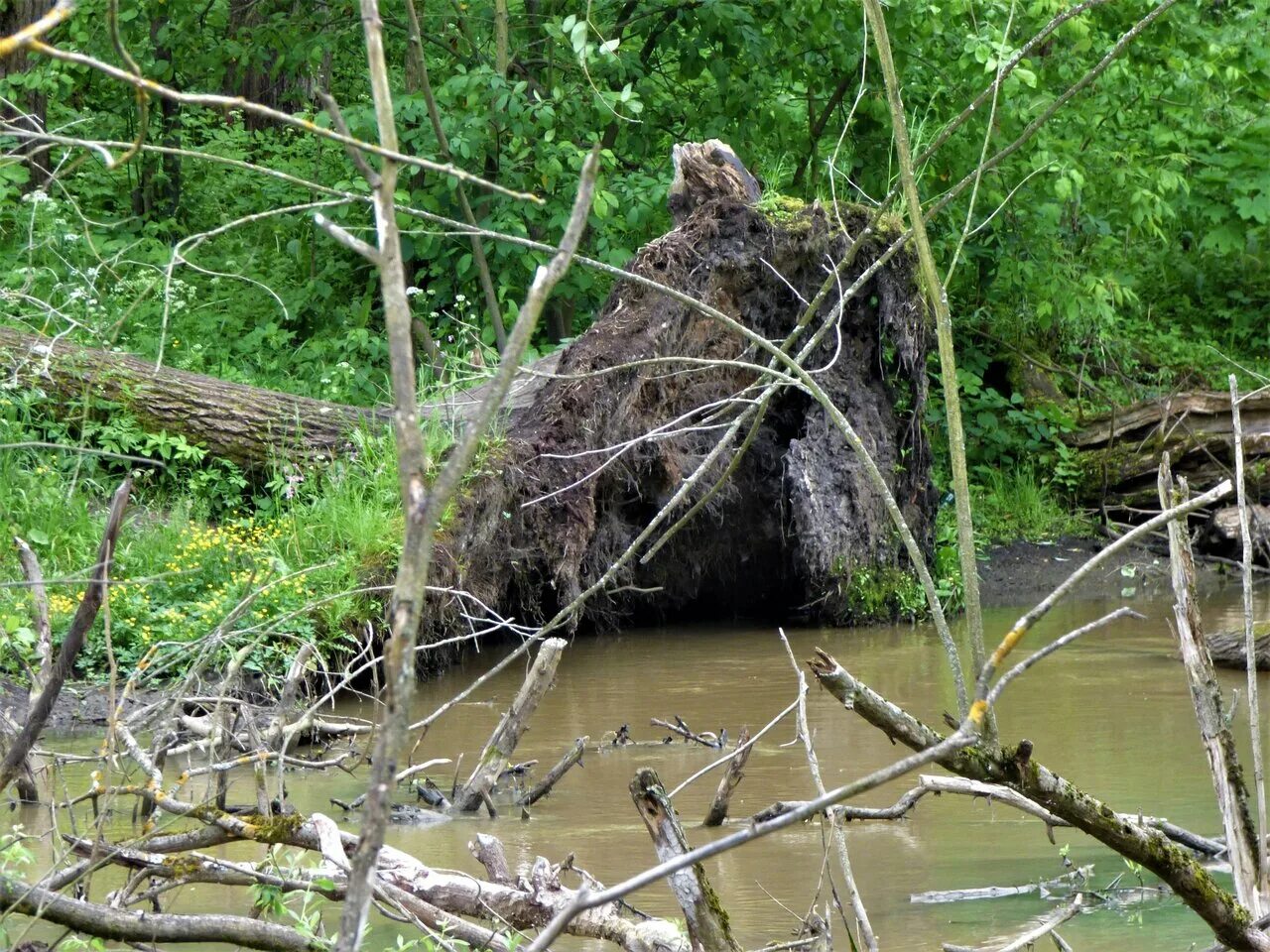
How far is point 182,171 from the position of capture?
41.9 ft

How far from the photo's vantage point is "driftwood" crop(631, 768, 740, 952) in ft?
8.94

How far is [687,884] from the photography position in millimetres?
2752

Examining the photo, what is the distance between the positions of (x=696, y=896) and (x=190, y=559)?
430 centimetres

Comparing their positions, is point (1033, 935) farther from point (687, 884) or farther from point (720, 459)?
point (720, 459)

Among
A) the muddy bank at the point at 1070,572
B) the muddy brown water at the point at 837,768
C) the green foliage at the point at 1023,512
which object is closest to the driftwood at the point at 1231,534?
the muddy bank at the point at 1070,572

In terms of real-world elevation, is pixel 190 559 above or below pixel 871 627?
above

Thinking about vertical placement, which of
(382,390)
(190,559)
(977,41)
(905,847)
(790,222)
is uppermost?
(977,41)

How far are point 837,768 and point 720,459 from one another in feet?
8.68

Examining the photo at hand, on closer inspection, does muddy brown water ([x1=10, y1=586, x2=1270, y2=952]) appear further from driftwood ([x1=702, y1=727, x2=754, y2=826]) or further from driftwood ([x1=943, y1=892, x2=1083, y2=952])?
driftwood ([x1=943, y1=892, x2=1083, y2=952])

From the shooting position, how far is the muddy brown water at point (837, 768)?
3.62 meters

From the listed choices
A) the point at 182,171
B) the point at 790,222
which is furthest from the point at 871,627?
the point at 182,171

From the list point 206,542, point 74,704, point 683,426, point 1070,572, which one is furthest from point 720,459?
point 74,704

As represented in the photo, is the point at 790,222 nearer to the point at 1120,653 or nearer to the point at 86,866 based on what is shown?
the point at 1120,653

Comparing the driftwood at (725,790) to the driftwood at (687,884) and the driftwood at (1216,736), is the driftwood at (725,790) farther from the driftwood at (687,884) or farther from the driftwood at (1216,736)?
the driftwood at (1216,736)
